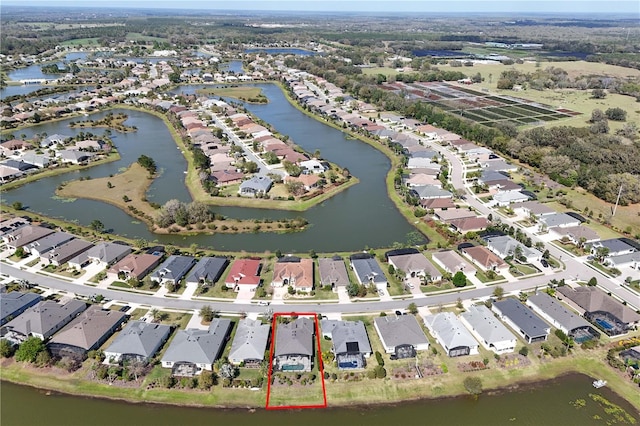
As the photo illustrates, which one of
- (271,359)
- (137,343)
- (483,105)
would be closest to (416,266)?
(271,359)

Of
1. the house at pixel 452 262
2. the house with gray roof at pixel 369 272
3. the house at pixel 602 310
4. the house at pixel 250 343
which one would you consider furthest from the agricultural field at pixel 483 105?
the house at pixel 250 343

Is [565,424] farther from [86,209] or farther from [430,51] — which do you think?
[430,51]

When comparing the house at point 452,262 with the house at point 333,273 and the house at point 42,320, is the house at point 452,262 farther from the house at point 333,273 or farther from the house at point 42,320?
the house at point 42,320

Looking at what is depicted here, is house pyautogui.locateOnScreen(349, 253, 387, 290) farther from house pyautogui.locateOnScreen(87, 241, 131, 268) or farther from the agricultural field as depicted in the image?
the agricultural field

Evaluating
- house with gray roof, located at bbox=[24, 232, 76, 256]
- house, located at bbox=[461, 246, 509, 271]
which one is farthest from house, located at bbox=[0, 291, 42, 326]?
house, located at bbox=[461, 246, 509, 271]

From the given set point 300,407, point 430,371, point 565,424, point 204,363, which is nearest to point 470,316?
point 430,371

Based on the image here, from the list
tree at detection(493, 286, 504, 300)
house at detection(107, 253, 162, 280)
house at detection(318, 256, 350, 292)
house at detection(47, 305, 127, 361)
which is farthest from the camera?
house at detection(107, 253, 162, 280)
